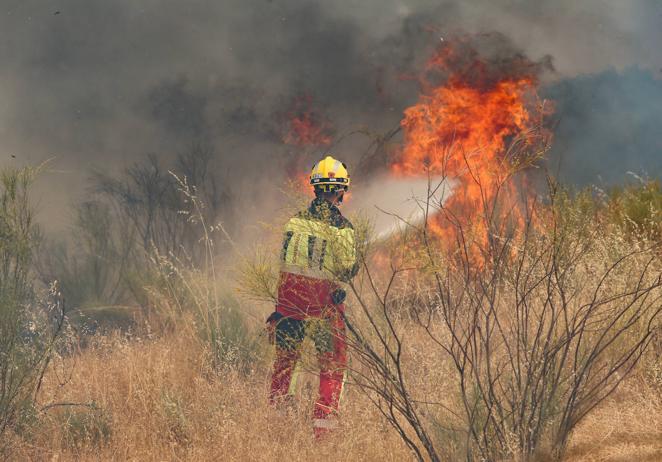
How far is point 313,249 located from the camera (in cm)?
502

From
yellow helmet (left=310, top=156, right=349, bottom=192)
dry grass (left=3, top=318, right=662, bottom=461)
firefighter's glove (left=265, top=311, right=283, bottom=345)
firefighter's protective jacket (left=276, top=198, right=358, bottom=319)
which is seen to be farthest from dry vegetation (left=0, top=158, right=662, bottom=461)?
yellow helmet (left=310, top=156, right=349, bottom=192)

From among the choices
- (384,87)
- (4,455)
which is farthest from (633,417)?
Answer: (384,87)

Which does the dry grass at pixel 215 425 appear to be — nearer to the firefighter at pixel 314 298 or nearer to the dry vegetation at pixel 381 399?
the dry vegetation at pixel 381 399

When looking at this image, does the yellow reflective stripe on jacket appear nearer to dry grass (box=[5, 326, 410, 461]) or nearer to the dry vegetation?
the dry vegetation

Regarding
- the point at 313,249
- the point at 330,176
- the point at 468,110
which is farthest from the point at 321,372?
the point at 468,110

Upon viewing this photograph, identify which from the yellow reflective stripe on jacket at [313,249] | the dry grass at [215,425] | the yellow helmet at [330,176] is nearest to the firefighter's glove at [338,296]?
the yellow reflective stripe on jacket at [313,249]

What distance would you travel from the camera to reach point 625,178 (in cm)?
1040

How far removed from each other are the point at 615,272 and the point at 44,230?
22.3 feet

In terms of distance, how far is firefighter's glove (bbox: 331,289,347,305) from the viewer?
16.6ft

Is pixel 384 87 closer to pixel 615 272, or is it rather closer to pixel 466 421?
pixel 615 272

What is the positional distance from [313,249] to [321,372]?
71 cm

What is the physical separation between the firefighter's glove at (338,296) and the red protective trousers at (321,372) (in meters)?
0.05

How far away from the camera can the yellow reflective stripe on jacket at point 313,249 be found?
14.7ft

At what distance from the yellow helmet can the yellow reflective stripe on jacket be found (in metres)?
0.36
